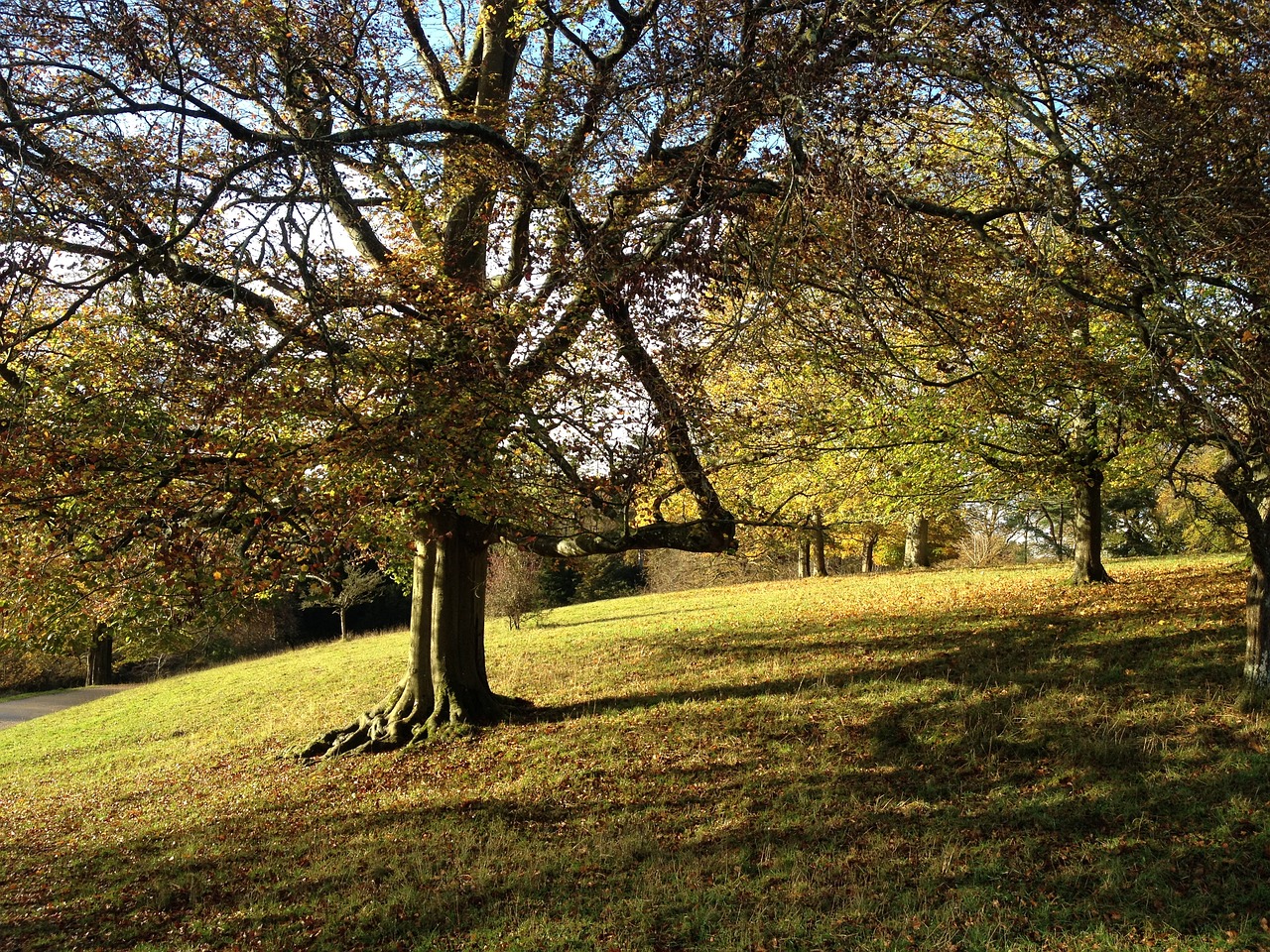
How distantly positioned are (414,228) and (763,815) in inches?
314

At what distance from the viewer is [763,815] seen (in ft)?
23.2

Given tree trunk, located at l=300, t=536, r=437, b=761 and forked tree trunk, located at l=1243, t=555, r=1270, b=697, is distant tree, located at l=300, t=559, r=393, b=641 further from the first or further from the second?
forked tree trunk, located at l=1243, t=555, r=1270, b=697

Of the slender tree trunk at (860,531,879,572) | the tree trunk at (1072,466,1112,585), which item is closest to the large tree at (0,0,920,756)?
the tree trunk at (1072,466,1112,585)

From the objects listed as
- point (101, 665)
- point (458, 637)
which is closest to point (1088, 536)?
point (458, 637)

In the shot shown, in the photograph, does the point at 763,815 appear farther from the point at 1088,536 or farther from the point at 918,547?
the point at 918,547

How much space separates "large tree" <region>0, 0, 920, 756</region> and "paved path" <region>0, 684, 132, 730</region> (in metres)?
23.2

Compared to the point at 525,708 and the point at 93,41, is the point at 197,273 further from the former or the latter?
the point at 525,708

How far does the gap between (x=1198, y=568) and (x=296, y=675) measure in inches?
878

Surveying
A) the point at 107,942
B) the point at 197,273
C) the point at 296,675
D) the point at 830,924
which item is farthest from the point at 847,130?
the point at 296,675

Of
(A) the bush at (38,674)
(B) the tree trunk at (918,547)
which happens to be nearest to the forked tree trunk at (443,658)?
(B) the tree trunk at (918,547)

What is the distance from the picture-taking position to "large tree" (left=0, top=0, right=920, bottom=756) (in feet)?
18.4

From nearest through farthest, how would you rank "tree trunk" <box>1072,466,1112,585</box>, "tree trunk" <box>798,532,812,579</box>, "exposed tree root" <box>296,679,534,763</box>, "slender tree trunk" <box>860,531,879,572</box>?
"exposed tree root" <box>296,679,534,763</box> → "tree trunk" <box>1072,466,1112,585</box> → "slender tree trunk" <box>860,531,879,572</box> → "tree trunk" <box>798,532,812,579</box>

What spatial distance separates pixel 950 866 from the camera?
19.1ft

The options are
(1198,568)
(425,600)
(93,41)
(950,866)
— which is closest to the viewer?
(950,866)
